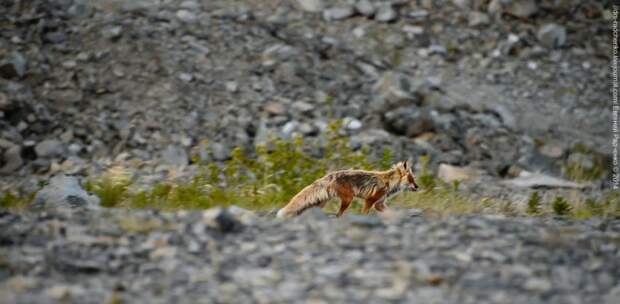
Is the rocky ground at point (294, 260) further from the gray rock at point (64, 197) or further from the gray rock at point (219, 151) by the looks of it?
the gray rock at point (219, 151)

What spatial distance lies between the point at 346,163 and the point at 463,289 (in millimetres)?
7034

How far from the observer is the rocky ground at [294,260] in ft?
18.5

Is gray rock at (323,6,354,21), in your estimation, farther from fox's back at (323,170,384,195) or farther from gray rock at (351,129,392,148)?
fox's back at (323,170,384,195)

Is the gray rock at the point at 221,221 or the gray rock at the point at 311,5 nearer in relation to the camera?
the gray rock at the point at 221,221

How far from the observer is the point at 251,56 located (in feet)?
54.3

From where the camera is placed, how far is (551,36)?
19.0 metres

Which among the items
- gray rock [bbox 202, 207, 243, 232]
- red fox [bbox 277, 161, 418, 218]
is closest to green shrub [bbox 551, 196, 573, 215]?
red fox [bbox 277, 161, 418, 218]

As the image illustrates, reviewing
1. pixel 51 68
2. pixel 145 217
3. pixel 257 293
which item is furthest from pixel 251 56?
pixel 257 293

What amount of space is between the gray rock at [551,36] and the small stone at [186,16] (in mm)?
7588

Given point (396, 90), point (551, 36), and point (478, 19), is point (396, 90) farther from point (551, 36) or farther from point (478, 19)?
point (551, 36)

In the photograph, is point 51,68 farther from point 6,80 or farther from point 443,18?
point 443,18

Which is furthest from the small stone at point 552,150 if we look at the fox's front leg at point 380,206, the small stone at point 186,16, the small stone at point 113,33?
the small stone at point 113,33

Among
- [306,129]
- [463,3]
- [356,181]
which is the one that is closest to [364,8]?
[463,3]

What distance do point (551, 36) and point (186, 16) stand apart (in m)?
7.97
